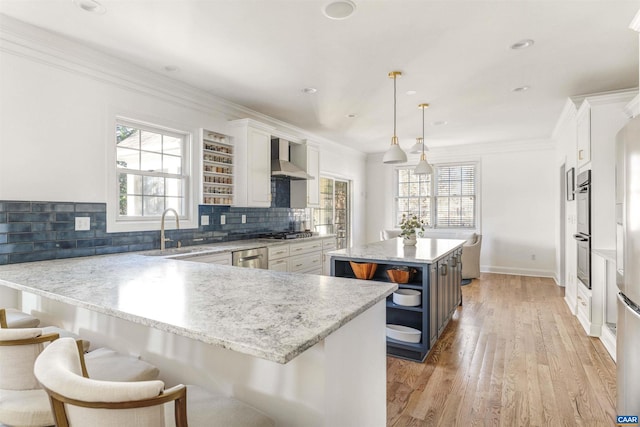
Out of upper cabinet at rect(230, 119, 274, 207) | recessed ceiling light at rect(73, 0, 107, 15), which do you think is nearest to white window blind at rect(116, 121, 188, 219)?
upper cabinet at rect(230, 119, 274, 207)

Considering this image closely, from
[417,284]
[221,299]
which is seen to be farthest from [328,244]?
[221,299]

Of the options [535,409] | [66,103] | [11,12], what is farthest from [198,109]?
[535,409]

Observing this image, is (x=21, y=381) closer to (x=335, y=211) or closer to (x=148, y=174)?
(x=148, y=174)

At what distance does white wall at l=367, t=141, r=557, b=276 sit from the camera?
634 cm

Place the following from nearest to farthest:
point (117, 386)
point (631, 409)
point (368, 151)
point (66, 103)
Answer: point (117, 386) < point (631, 409) < point (66, 103) < point (368, 151)

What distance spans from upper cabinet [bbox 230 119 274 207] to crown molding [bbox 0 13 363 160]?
0.28 meters

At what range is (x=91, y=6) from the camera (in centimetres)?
224

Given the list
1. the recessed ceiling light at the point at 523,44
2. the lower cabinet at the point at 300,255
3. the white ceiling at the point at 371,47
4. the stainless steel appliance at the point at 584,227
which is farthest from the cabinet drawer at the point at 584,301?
the lower cabinet at the point at 300,255

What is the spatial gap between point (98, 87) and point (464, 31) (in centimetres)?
298

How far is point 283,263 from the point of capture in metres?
4.36

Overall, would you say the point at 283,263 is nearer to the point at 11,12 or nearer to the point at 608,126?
the point at 11,12

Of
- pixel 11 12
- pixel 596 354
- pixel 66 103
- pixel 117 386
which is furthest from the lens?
pixel 596 354

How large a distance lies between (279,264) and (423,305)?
1.98m

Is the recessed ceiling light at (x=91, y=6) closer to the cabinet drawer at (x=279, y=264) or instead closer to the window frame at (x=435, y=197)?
the cabinet drawer at (x=279, y=264)
